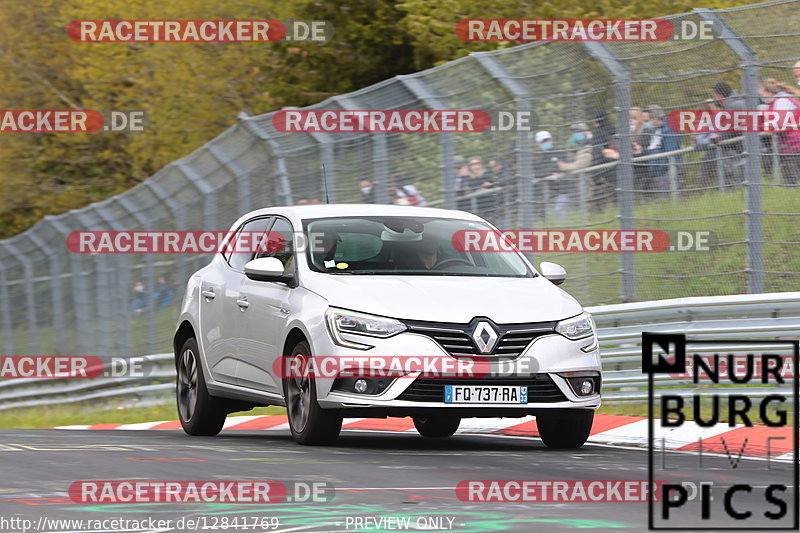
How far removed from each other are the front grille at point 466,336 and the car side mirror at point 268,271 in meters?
1.19

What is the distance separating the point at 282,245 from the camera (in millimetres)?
12203

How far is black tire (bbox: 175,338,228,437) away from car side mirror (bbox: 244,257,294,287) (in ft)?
5.66

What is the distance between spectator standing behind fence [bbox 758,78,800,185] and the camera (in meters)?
13.3

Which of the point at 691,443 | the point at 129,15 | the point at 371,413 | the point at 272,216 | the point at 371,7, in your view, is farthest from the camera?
the point at 129,15

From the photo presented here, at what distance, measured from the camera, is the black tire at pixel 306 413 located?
431 inches

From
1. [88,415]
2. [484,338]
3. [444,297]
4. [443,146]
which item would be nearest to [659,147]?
[443,146]

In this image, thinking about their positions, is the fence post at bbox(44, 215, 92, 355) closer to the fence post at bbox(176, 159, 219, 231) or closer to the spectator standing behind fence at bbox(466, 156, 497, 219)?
the fence post at bbox(176, 159, 219, 231)

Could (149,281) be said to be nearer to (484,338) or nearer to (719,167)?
(719,167)

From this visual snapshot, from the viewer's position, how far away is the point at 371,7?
4009 centimetres

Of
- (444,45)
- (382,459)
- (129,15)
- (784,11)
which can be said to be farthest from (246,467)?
(129,15)

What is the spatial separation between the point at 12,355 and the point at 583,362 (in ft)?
65.0

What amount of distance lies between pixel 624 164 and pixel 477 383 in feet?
14.7

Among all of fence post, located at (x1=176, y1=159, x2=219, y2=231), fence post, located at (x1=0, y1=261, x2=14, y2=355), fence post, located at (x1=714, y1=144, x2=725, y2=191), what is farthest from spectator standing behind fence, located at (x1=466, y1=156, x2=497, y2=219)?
fence post, located at (x1=0, y1=261, x2=14, y2=355)

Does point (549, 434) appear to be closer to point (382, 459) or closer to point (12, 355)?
point (382, 459)
